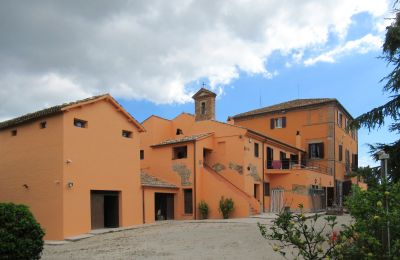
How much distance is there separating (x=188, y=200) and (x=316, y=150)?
1487 cm

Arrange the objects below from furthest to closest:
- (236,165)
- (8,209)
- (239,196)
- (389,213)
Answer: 1. (236,165)
2. (239,196)
3. (8,209)
4. (389,213)

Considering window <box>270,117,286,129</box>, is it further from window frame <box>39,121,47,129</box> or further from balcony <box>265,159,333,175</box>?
window frame <box>39,121,47,129</box>

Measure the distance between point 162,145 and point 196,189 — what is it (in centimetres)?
458

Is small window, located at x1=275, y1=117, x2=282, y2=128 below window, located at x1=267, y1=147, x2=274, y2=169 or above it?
above

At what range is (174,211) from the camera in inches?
1179

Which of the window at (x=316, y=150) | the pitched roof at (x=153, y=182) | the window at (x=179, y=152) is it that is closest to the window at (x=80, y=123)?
the pitched roof at (x=153, y=182)

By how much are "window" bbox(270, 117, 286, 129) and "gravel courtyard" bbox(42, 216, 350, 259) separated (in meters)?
20.4

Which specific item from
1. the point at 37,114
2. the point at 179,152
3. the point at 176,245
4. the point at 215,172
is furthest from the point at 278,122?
the point at 176,245

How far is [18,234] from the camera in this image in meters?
11.3

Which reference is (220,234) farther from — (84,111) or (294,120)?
(294,120)

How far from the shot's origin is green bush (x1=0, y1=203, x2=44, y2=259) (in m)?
11.0

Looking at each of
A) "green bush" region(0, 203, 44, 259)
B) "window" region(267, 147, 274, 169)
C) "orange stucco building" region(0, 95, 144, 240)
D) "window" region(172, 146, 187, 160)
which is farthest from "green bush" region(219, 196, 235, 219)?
"green bush" region(0, 203, 44, 259)

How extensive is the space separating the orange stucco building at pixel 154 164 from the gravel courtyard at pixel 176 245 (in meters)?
2.91

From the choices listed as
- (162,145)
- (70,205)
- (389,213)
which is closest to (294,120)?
(162,145)
